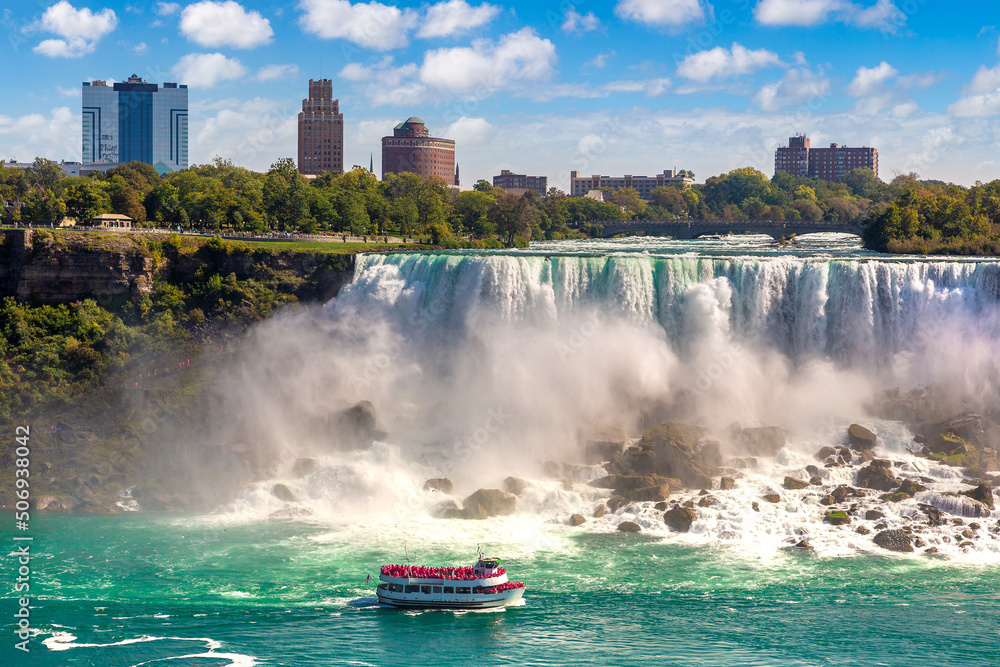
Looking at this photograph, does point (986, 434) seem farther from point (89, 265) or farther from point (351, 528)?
point (89, 265)

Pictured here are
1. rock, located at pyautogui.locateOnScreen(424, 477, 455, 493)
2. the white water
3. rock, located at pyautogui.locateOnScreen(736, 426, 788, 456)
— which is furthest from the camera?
the white water

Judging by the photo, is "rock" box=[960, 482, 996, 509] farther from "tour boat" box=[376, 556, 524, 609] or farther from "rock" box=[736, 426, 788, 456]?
"tour boat" box=[376, 556, 524, 609]

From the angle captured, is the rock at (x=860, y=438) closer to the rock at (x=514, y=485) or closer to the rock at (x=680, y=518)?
the rock at (x=680, y=518)

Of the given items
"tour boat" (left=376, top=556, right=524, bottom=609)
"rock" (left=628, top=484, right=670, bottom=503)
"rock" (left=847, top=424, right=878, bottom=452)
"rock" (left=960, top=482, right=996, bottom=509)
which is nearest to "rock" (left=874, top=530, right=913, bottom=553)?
"rock" (left=960, top=482, right=996, bottom=509)

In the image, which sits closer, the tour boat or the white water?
the tour boat

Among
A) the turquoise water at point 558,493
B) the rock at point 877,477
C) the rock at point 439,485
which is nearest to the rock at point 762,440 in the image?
the turquoise water at point 558,493

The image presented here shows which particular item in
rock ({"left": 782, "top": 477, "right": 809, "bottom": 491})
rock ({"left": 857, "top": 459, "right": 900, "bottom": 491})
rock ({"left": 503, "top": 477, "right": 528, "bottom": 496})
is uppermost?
rock ({"left": 857, "top": 459, "right": 900, "bottom": 491})

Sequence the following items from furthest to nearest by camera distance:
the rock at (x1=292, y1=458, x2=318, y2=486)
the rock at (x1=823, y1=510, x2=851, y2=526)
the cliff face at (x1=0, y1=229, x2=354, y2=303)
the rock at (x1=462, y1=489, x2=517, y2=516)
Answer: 1. the cliff face at (x1=0, y1=229, x2=354, y2=303)
2. the rock at (x1=292, y1=458, x2=318, y2=486)
3. the rock at (x1=462, y1=489, x2=517, y2=516)
4. the rock at (x1=823, y1=510, x2=851, y2=526)
